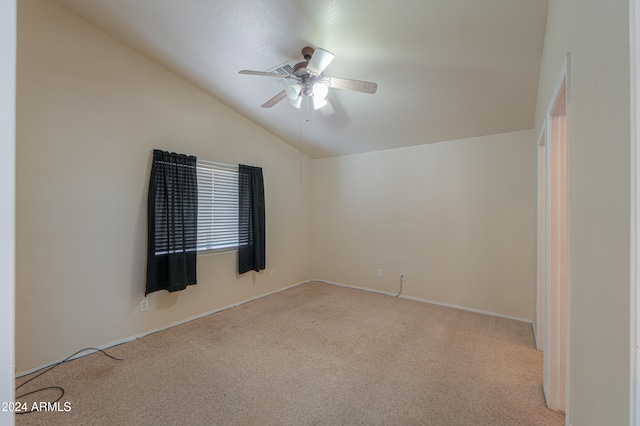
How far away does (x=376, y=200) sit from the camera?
167 inches

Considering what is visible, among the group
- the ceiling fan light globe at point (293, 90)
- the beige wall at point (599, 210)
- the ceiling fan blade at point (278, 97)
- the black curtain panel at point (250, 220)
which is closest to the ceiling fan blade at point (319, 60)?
the ceiling fan light globe at point (293, 90)

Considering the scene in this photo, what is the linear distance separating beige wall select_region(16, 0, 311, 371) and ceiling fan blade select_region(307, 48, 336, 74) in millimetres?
1883

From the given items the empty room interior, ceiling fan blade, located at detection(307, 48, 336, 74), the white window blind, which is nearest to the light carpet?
the empty room interior

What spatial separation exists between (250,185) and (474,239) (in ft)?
10.3

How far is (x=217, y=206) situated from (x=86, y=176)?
1.37m

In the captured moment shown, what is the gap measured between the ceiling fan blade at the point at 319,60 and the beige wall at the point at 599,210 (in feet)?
4.35

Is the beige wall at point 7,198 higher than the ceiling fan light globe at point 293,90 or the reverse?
the reverse

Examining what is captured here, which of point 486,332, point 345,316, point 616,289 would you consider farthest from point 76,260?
point 486,332

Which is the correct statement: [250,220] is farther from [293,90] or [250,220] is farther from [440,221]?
[440,221]

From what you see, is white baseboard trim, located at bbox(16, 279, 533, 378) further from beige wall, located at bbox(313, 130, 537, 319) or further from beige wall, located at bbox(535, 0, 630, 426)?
beige wall, located at bbox(535, 0, 630, 426)

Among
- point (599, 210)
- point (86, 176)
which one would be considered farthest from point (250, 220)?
point (599, 210)

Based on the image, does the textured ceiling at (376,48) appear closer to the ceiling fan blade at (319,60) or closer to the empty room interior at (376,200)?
the empty room interior at (376,200)

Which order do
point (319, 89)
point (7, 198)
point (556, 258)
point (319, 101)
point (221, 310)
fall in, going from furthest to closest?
point (221, 310), point (319, 101), point (319, 89), point (556, 258), point (7, 198)

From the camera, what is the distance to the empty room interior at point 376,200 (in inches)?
41.8
